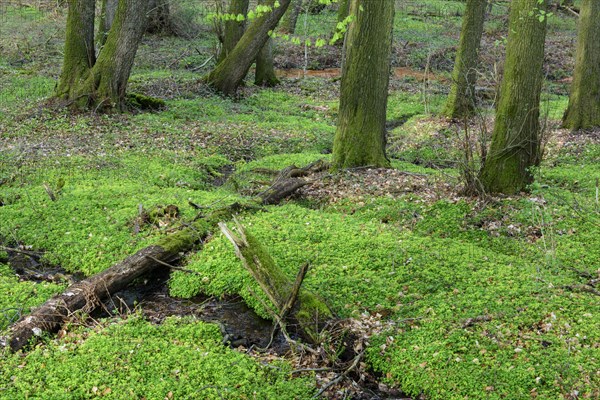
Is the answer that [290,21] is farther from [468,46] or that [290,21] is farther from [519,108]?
[519,108]

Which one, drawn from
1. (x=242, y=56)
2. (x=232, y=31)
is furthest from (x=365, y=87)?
(x=232, y=31)

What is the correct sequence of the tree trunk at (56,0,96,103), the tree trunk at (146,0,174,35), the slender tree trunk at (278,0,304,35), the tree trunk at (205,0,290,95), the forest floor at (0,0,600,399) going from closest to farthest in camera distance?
the forest floor at (0,0,600,399) → the tree trunk at (56,0,96,103) → the tree trunk at (205,0,290,95) → the tree trunk at (146,0,174,35) → the slender tree trunk at (278,0,304,35)

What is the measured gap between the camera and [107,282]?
591cm

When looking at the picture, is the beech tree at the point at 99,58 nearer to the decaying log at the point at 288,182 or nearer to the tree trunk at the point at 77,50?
the tree trunk at the point at 77,50

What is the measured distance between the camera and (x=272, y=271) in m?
5.59

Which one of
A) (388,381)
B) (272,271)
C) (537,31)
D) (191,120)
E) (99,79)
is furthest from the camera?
(191,120)

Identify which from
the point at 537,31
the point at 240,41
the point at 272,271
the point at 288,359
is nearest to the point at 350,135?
the point at 537,31

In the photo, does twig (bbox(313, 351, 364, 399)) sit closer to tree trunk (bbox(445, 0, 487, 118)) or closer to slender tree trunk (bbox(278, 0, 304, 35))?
tree trunk (bbox(445, 0, 487, 118))

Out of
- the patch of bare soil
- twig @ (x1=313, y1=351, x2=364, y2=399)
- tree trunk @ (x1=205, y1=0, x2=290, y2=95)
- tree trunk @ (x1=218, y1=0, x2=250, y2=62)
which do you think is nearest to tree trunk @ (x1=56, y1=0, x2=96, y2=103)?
tree trunk @ (x1=205, y1=0, x2=290, y2=95)

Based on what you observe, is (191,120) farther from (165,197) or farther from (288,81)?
(288,81)

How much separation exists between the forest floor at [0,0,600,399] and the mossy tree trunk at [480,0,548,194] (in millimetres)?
268

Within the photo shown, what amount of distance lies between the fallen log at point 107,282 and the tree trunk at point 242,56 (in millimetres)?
9905

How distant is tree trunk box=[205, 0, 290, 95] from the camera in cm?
1655

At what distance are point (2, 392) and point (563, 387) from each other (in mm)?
4583
